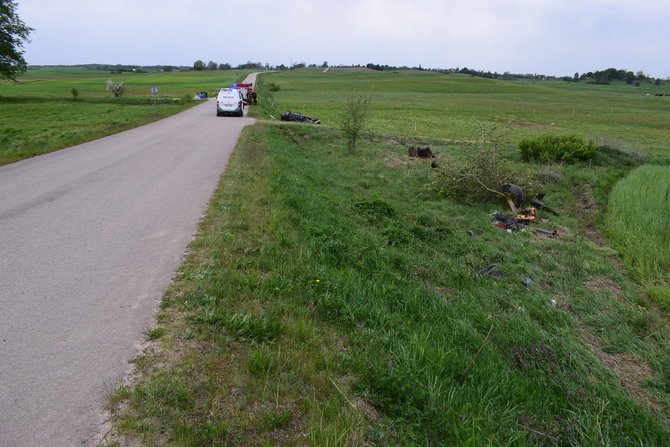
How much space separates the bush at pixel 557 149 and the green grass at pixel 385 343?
414 inches

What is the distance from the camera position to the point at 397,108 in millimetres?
48625

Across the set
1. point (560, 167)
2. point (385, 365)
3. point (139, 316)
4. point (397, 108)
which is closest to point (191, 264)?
point (139, 316)

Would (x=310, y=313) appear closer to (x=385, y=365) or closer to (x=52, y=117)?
(x=385, y=365)

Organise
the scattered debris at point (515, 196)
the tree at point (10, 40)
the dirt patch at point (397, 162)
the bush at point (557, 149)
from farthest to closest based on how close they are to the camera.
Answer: the tree at point (10, 40) → the bush at point (557, 149) → the dirt patch at point (397, 162) → the scattered debris at point (515, 196)

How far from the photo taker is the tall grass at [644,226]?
741 cm

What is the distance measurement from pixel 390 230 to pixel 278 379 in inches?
218

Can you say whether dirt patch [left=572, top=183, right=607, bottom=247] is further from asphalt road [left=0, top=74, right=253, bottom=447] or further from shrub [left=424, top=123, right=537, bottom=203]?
asphalt road [left=0, top=74, right=253, bottom=447]

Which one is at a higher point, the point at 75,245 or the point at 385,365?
the point at 75,245

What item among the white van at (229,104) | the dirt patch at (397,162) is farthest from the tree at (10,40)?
the dirt patch at (397,162)

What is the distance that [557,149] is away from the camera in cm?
1792

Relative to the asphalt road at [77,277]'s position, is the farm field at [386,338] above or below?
below

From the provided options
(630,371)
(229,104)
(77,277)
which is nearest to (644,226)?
(630,371)

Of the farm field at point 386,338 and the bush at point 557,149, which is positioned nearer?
the farm field at point 386,338

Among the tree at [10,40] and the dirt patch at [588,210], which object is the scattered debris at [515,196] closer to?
the dirt patch at [588,210]
